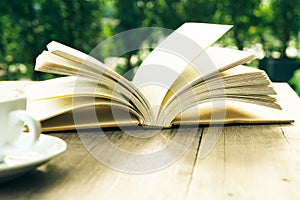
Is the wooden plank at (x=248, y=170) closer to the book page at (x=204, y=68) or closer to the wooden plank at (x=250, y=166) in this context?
the wooden plank at (x=250, y=166)

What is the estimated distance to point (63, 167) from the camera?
2.84 ft

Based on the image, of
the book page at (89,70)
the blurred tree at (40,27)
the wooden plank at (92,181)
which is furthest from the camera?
the blurred tree at (40,27)

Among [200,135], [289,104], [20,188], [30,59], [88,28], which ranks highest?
[88,28]

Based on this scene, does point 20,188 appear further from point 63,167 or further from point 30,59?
point 30,59

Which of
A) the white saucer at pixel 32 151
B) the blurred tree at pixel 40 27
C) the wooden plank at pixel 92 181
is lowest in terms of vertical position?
the wooden plank at pixel 92 181

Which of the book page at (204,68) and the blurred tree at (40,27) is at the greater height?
the blurred tree at (40,27)

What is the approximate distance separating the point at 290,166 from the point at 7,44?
2.64 metres

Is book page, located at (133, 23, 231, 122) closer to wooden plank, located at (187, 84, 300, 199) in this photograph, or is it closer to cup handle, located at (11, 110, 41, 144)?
wooden plank, located at (187, 84, 300, 199)

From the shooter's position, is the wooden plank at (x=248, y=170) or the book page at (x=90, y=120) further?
the book page at (x=90, y=120)

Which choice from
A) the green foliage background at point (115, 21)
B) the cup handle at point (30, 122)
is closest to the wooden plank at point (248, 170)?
the cup handle at point (30, 122)

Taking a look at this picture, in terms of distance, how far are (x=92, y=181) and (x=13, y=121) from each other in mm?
144

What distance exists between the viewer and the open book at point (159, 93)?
1089 millimetres

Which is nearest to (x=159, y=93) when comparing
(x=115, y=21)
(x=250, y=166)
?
(x=250, y=166)

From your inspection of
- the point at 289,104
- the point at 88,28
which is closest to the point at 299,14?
the point at 88,28
